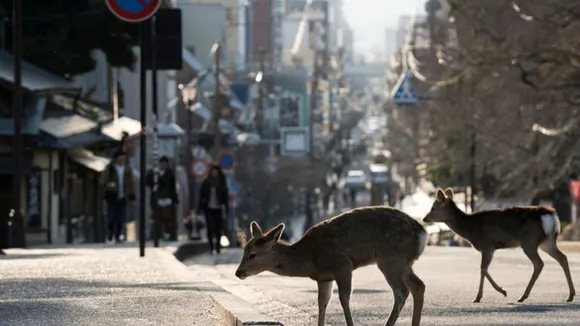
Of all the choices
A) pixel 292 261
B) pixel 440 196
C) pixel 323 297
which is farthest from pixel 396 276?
pixel 440 196

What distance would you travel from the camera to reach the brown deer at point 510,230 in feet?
57.1

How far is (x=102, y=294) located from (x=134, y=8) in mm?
7716

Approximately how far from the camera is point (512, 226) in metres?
17.6

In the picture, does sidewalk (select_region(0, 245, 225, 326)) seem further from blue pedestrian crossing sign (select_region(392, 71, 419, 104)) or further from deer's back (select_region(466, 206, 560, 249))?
blue pedestrian crossing sign (select_region(392, 71, 419, 104))

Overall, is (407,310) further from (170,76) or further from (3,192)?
(170,76)

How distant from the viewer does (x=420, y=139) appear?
380 ft

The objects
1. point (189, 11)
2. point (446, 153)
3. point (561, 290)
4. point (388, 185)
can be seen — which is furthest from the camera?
point (388, 185)

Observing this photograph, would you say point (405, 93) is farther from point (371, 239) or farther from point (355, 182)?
point (355, 182)

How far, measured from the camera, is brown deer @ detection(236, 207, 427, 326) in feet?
41.8

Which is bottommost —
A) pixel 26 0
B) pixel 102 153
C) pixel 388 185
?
pixel 388 185

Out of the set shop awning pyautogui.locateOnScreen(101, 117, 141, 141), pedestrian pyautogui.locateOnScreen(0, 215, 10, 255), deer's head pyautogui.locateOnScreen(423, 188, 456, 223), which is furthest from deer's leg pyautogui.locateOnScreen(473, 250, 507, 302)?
shop awning pyautogui.locateOnScreen(101, 117, 141, 141)

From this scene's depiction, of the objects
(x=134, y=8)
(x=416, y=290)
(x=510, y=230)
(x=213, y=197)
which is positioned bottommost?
(x=213, y=197)

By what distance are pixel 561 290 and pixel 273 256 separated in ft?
20.6

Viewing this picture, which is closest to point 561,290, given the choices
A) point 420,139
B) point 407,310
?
point 407,310
